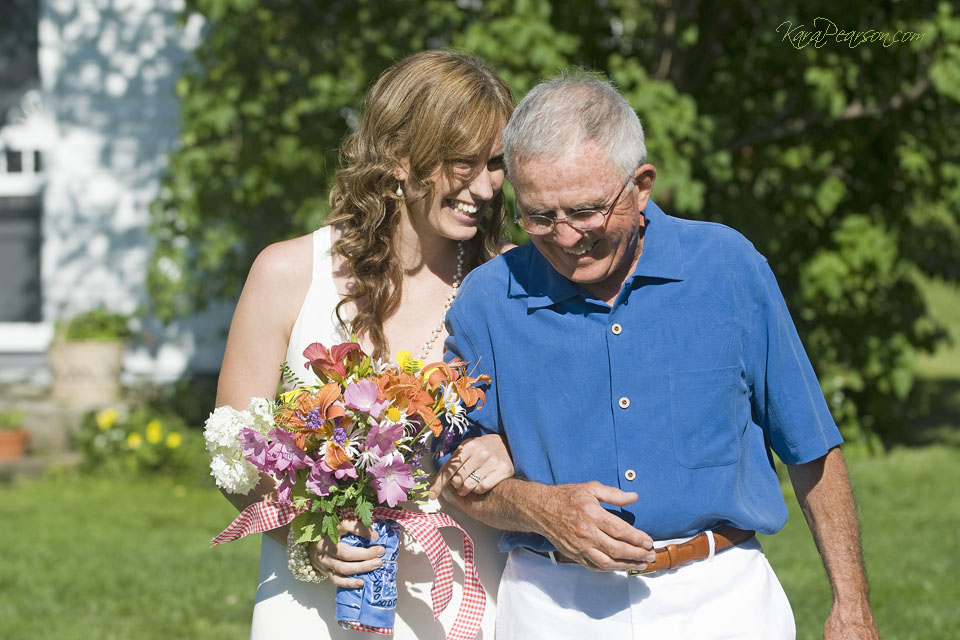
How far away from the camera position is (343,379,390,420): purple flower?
264 centimetres

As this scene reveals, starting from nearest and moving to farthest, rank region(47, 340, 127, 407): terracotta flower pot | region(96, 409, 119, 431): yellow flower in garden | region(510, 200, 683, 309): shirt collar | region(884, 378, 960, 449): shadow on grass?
region(510, 200, 683, 309): shirt collar < region(96, 409, 119, 431): yellow flower in garden < region(47, 340, 127, 407): terracotta flower pot < region(884, 378, 960, 449): shadow on grass

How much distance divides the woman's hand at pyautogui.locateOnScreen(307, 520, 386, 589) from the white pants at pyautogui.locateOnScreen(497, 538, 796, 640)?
1.42 ft

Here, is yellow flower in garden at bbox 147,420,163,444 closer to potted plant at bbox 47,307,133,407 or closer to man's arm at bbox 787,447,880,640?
potted plant at bbox 47,307,133,407

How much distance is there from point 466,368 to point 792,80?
6917mm

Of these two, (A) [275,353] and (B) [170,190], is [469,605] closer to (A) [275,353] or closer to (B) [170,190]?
(A) [275,353]

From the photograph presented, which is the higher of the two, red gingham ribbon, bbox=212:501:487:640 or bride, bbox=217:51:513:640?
bride, bbox=217:51:513:640

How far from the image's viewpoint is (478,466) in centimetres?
283

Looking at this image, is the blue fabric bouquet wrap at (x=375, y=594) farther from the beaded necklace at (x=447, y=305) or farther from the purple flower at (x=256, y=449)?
the beaded necklace at (x=447, y=305)

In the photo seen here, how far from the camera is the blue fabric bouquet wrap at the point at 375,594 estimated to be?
9.34 ft

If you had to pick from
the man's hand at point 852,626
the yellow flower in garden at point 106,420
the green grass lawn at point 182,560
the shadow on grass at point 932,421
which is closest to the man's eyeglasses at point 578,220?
the man's hand at point 852,626

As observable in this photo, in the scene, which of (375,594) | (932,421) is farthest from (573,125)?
(932,421)

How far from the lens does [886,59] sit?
8516mm

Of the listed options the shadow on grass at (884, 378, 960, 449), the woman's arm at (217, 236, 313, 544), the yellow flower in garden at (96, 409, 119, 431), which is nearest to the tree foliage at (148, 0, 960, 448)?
the shadow on grass at (884, 378, 960, 449)

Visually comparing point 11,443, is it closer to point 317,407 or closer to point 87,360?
point 87,360
